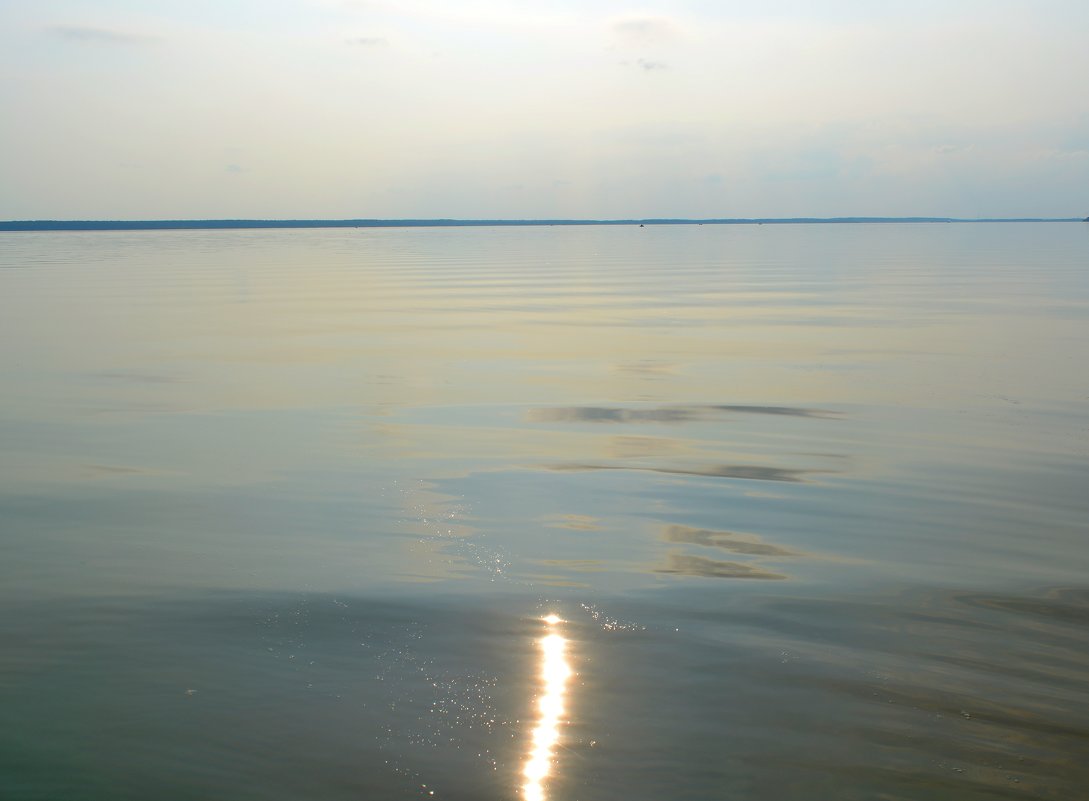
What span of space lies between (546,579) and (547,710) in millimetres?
2291

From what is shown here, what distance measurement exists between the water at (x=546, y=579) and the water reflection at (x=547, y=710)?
0.03m

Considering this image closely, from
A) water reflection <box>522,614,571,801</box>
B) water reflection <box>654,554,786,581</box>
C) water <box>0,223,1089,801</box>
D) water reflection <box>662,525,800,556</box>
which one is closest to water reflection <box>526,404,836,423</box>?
water <box>0,223,1089,801</box>

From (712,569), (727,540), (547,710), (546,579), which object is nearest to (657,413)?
(727,540)

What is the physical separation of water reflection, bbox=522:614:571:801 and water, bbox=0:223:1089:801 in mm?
28

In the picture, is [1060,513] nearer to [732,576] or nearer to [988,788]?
[732,576]

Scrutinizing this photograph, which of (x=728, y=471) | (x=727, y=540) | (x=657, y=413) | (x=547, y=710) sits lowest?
(x=657, y=413)

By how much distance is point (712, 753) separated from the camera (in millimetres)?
6043

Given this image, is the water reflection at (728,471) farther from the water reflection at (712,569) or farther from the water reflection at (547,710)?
the water reflection at (547,710)

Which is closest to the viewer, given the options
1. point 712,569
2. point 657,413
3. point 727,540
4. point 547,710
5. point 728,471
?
point 547,710

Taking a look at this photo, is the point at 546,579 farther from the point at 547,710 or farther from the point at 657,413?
the point at 657,413

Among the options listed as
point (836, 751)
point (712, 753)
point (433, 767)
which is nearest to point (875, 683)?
point (836, 751)

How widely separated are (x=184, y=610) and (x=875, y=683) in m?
4.66

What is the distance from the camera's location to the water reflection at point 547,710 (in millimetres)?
5801

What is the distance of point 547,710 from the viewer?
654 cm
